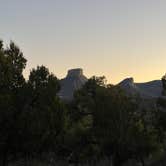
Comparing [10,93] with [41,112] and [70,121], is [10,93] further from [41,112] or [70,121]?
[70,121]

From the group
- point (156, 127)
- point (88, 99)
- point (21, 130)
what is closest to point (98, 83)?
point (88, 99)

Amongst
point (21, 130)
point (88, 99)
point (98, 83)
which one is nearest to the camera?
point (21, 130)

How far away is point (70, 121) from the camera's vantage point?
2359 inches

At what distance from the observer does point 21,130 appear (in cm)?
3969

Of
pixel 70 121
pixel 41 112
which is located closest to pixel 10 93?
pixel 41 112

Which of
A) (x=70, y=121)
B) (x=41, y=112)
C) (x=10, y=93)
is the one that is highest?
(x=70, y=121)

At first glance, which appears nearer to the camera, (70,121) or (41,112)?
(41,112)

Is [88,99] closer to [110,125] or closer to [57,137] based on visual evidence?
[110,125]

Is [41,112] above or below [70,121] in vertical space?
below

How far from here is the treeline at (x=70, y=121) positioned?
39.6 metres

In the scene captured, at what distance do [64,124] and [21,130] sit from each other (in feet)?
14.9

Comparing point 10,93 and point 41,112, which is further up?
point 10,93

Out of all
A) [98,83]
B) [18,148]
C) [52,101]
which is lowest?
[18,148]

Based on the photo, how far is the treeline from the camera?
1559 inches
